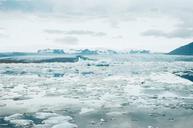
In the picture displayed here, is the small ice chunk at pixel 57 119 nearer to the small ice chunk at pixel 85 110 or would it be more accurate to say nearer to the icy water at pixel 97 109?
the icy water at pixel 97 109

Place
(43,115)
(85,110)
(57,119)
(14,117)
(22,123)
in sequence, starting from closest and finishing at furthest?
1. (22,123)
2. (57,119)
3. (14,117)
4. (43,115)
5. (85,110)

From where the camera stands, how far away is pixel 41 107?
13.5m

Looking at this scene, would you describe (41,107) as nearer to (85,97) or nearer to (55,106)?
(55,106)

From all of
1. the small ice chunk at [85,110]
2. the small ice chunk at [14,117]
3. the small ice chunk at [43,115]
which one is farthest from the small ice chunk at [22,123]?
the small ice chunk at [85,110]

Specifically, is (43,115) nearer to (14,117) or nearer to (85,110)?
(14,117)

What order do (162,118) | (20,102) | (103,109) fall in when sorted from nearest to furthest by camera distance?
1. (162,118)
2. (103,109)
3. (20,102)

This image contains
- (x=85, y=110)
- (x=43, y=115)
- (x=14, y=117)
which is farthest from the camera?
(x=85, y=110)

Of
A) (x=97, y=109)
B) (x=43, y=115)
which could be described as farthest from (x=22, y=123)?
(x=97, y=109)

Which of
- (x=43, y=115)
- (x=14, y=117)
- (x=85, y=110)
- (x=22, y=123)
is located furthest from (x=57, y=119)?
(x=85, y=110)

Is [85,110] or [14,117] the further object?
[85,110]

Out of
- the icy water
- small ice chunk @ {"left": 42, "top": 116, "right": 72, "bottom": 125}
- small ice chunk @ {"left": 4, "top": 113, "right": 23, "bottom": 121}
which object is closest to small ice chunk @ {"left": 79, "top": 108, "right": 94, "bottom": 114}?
the icy water

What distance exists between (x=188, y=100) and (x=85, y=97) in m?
4.86

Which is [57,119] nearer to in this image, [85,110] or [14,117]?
[14,117]

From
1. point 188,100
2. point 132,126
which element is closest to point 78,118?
point 132,126
